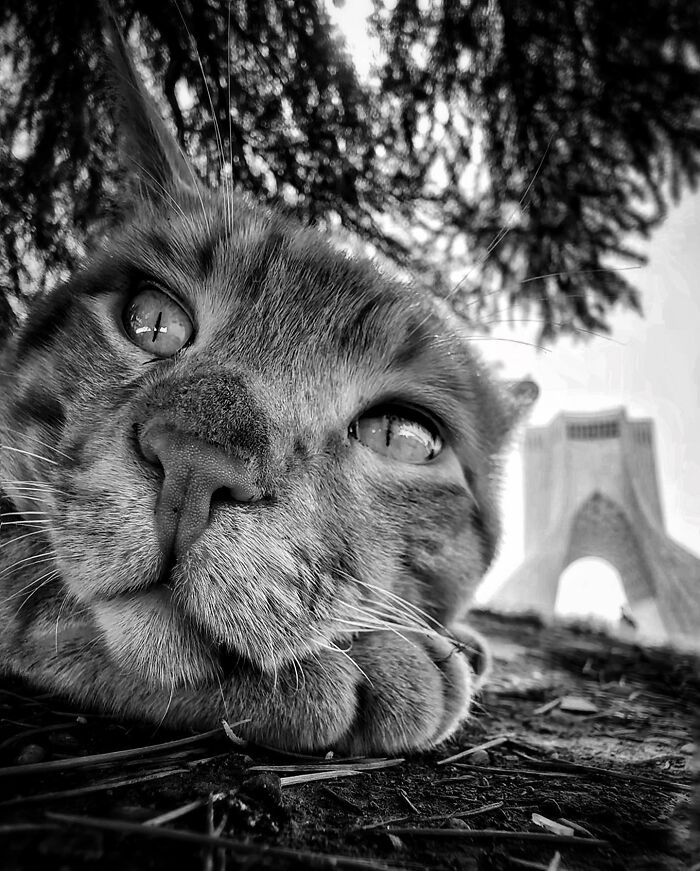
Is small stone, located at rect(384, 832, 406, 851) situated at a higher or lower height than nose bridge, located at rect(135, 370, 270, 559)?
lower

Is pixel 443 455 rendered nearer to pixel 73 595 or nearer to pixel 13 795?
pixel 73 595

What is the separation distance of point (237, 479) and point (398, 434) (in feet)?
2.04

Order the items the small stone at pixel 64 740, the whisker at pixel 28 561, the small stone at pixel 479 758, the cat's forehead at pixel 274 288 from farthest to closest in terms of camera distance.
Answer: the cat's forehead at pixel 274 288
the small stone at pixel 479 758
the whisker at pixel 28 561
the small stone at pixel 64 740

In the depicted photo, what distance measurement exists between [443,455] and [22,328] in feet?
4.46

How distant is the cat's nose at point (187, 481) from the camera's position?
932 millimetres

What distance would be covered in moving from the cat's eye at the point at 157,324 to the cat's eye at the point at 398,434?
53 cm

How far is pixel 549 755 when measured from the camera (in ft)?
4.40

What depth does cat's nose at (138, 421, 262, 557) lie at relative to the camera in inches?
36.7

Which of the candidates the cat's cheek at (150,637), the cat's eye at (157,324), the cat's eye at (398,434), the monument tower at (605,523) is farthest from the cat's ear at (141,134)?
the monument tower at (605,523)

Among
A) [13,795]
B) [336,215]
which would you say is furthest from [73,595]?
[336,215]

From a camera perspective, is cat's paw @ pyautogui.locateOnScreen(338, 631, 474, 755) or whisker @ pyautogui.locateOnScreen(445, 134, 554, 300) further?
whisker @ pyautogui.locateOnScreen(445, 134, 554, 300)

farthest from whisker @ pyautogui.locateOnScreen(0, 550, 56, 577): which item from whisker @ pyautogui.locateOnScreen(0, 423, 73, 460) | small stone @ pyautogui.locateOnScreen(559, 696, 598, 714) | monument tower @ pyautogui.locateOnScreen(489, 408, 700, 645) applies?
monument tower @ pyautogui.locateOnScreen(489, 408, 700, 645)

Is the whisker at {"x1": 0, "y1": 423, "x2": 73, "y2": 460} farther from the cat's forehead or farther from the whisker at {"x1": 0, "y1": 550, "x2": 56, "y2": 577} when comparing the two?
the cat's forehead

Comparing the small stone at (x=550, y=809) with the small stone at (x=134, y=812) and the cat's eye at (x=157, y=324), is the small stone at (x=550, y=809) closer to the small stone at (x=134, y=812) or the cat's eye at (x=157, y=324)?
the small stone at (x=134, y=812)
